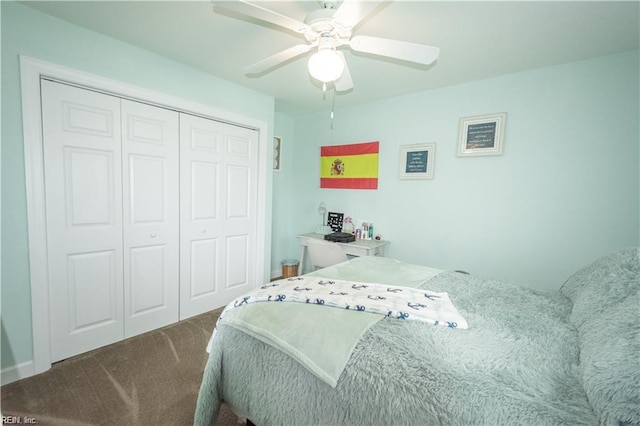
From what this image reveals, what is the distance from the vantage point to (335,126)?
3.52 metres

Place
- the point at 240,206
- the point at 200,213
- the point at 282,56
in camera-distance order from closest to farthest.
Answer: the point at 282,56 → the point at 200,213 → the point at 240,206

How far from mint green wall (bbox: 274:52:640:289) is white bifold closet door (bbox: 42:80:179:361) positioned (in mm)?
2240

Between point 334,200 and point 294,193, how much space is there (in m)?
0.75

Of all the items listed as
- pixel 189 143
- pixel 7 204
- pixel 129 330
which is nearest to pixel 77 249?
pixel 7 204

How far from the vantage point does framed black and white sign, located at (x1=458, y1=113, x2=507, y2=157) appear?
2428 millimetres

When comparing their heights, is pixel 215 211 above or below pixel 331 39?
below

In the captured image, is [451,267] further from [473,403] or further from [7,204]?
[7,204]

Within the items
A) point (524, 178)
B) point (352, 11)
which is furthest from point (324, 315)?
point (524, 178)

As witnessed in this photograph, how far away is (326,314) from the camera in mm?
1193

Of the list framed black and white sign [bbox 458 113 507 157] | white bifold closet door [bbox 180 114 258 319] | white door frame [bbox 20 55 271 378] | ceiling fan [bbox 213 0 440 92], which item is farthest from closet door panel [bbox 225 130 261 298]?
framed black and white sign [bbox 458 113 507 157]

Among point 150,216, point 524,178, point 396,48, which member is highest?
point 396,48

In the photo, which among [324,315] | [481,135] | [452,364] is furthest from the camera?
[481,135]

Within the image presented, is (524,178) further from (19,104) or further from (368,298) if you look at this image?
(19,104)

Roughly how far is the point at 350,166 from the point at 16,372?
3334mm
